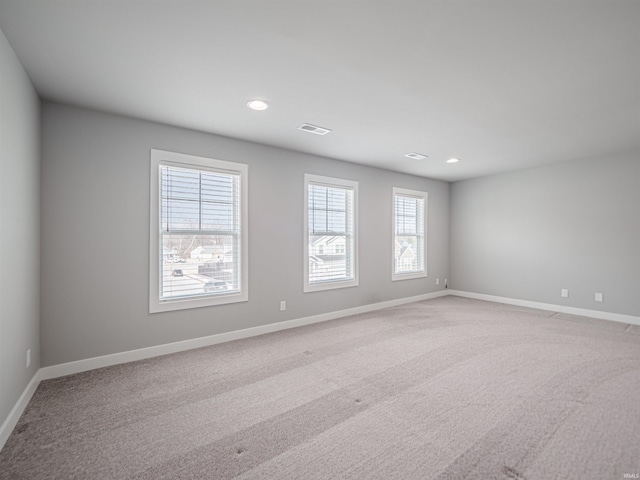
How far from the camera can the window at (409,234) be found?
19.8 ft

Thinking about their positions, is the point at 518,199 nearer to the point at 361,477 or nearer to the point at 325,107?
the point at 325,107

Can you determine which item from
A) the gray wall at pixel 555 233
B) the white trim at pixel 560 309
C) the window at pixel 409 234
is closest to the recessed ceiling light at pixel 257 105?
the window at pixel 409 234

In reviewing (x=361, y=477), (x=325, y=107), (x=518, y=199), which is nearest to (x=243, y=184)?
(x=325, y=107)

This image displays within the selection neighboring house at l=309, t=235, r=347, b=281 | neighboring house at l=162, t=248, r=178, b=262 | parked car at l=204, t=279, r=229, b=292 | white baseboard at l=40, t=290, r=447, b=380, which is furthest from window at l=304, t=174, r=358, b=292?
neighboring house at l=162, t=248, r=178, b=262

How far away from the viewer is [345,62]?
231 cm

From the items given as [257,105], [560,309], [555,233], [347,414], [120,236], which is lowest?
[347,414]

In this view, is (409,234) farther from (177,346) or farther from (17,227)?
(17,227)

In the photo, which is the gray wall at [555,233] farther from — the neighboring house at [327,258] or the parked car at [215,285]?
the parked car at [215,285]

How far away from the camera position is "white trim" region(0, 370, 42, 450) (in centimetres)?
195

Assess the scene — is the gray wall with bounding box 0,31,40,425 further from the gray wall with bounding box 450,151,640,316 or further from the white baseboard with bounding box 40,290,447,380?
the gray wall with bounding box 450,151,640,316

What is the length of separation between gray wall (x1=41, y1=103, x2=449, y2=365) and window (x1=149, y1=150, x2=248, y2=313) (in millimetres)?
105

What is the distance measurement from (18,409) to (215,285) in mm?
1967

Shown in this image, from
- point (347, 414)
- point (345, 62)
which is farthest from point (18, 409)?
point (345, 62)

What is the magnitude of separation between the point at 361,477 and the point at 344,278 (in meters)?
3.58
